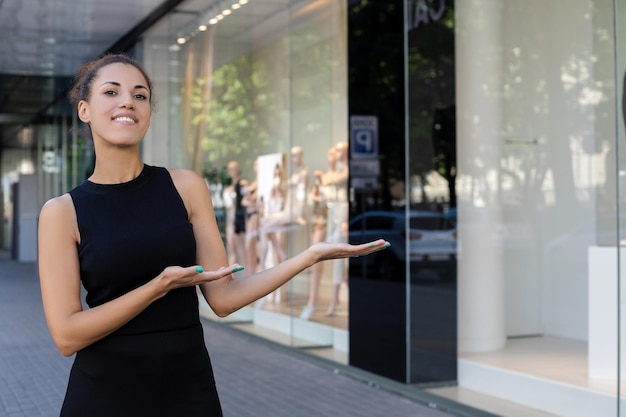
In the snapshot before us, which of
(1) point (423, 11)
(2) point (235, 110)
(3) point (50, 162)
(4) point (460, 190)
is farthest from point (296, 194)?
(3) point (50, 162)

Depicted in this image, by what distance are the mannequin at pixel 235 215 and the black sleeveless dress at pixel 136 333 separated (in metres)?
9.99

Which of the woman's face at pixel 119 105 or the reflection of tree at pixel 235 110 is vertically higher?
the reflection of tree at pixel 235 110

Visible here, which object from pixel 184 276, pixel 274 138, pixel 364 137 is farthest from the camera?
pixel 274 138

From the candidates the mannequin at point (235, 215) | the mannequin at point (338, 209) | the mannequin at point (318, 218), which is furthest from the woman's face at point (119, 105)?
the mannequin at point (235, 215)

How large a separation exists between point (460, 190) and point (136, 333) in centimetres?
628

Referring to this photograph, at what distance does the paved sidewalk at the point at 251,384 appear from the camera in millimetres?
7523

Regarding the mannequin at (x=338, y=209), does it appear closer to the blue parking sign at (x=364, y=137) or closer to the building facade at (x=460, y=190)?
the building facade at (x=460, y=190)

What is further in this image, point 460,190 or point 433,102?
point 460,190

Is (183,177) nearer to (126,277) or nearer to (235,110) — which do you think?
(126,277)

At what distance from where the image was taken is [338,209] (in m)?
9.79

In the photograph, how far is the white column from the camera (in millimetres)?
8273

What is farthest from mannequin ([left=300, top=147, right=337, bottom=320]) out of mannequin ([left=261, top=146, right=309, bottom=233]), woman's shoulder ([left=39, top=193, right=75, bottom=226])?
woman's shoulder ([left=39, top=193, right=75, bottom=226])

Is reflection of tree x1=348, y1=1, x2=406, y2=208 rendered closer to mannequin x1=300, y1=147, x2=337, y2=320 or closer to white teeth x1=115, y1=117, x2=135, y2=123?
mannequin x1=300, y1=147, x2=337, y2=320

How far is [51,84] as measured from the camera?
20.3 meters
